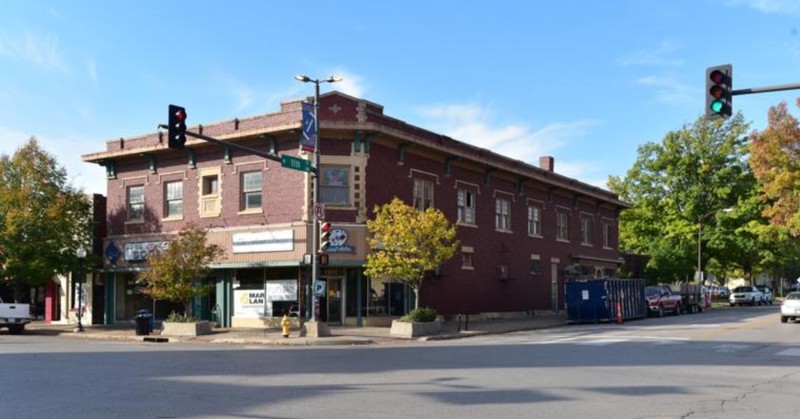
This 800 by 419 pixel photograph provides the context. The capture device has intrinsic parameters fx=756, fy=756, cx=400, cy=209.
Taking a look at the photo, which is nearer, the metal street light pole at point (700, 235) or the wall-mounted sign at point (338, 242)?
the wall-mounted sign at point (338, 242)

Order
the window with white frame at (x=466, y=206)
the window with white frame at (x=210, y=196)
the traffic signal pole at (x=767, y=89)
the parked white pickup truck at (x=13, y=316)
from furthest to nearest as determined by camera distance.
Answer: the window with white frame at (x=466, y=206) < the window with white frame at (x=210, y=196) < the parked white pickup truck at (x=13, y=316) < the traffic signal pole at (x=767, y=89)

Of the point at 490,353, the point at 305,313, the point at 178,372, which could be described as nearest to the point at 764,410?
the point at 490,353

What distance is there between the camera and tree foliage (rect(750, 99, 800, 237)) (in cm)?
3978

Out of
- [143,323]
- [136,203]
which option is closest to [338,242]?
[143,323]

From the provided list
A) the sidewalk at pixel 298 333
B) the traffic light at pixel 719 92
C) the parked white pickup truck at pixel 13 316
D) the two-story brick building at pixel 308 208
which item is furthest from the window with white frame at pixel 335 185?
the traffic light at pixel 719 92

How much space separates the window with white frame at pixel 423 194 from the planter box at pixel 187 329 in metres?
10.4

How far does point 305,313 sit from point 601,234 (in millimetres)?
27382

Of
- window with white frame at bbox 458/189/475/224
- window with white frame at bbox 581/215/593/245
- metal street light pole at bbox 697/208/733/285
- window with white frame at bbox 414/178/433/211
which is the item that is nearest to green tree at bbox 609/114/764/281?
metal street light pole at bbox 697/208/733/285

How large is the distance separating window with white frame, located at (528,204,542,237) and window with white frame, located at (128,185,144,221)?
66.8 ft

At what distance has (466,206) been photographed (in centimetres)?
3641

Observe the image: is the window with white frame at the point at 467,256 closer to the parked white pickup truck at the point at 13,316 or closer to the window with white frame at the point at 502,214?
the window with white frame at the point at 502,214

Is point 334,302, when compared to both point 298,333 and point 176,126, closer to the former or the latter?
point 298,333

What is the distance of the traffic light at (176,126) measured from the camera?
782 inches

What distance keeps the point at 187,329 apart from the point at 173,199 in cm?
815
